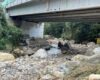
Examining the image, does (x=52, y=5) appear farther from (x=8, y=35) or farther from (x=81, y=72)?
(x=81, y=72)

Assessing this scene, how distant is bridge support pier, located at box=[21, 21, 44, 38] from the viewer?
37.4m

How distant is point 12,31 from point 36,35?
11.2m

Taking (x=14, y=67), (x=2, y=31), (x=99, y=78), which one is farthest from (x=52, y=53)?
(x=99, y=78)

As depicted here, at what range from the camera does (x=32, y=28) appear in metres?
38.3

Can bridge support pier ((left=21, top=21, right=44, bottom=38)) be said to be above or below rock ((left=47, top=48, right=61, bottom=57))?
above

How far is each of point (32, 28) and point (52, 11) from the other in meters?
16.3

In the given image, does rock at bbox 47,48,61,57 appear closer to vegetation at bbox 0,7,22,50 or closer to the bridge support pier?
vegetation at bbox 0,7,22,50

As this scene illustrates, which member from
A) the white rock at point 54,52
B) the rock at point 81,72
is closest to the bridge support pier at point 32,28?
the white rock at point 54,52

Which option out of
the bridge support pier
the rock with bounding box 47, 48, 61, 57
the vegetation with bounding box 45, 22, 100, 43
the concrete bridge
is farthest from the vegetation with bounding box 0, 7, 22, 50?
the vegetation with bounding box 45, 22, 100, 43

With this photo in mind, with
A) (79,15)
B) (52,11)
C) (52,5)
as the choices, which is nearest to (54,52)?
(79,15)

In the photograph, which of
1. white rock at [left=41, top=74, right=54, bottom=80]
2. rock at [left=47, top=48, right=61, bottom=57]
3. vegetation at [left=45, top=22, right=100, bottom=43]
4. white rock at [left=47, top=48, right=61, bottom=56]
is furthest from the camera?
vegetation at [left=45, top=22, right=100, bottom=43]

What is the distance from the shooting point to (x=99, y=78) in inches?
399

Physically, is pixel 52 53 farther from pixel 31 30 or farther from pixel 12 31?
pixel 31 30

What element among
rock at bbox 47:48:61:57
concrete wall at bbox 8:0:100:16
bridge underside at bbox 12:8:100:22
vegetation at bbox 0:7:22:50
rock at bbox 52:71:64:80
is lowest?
rock at bbox 47:48:61:57
